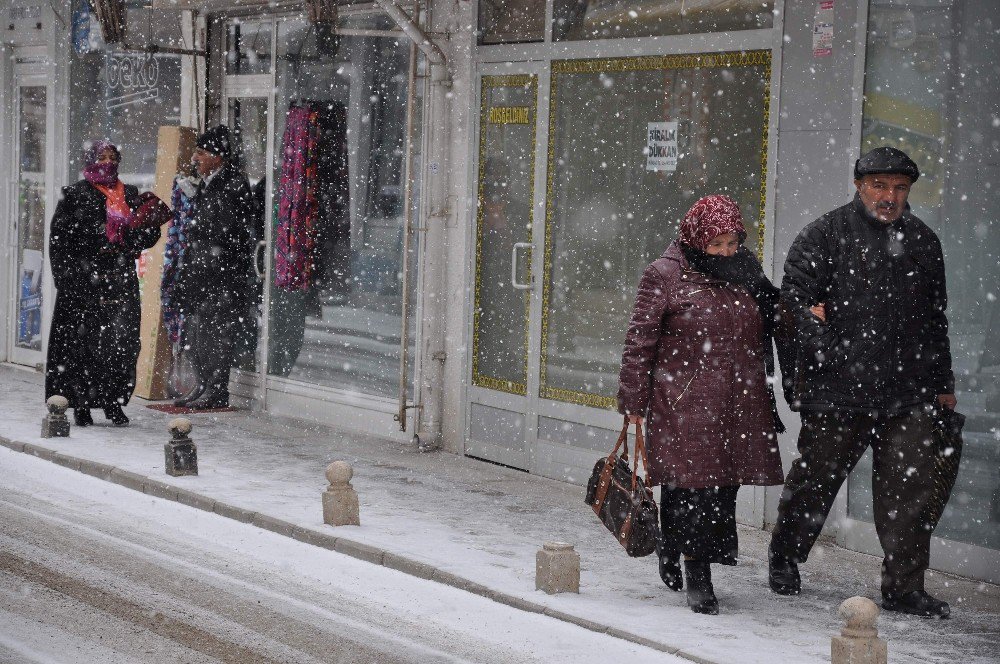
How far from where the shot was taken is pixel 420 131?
497 inches

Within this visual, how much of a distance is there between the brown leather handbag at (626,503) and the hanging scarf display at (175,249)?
7.37m

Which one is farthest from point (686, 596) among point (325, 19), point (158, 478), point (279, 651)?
point (325, 19)

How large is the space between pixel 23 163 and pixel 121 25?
343cm

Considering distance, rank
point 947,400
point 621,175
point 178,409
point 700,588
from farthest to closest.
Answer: point 178,409 < point 621,175 < point 947,400 < point 700,588

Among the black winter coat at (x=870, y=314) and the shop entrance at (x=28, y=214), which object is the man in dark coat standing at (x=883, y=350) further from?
the shop entrance at (x=28, y=214)

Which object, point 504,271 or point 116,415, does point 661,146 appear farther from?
point 116,415

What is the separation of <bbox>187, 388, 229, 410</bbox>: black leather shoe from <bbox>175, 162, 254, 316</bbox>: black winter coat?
770mm

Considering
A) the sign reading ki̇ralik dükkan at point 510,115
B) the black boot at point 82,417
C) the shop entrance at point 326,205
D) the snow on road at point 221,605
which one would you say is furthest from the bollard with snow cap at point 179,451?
the sign reading ki̇ralik dükkan at point 510,115

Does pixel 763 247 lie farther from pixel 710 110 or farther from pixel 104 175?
pixel 104 175

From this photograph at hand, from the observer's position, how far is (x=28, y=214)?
17.5 meters

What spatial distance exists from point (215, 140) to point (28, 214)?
4534 millimetres

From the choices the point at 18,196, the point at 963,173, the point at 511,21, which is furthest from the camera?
A: the point at 18,196

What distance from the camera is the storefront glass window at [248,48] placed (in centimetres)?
1438

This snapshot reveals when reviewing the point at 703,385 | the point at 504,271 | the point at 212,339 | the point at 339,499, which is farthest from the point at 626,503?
the point at 212,339
